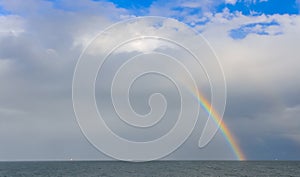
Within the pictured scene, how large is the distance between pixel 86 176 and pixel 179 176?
31.0 metres

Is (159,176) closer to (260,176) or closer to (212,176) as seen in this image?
(212,176)

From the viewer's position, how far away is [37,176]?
126 m

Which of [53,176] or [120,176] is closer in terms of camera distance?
[120,176]

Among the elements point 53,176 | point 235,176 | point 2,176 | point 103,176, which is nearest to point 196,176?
point 235,176

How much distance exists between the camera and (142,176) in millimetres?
119000

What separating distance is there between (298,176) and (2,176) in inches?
3937

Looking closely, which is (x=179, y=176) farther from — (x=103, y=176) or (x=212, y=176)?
(x=103, y=176)

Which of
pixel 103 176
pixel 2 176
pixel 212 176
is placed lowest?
pixel 2 176

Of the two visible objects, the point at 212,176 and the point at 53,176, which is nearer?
the point at 212,176

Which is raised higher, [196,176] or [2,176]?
[196,176]

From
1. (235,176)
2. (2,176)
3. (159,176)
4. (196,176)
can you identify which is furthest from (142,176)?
(2,176)

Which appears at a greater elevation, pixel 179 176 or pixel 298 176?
pixel 298 176

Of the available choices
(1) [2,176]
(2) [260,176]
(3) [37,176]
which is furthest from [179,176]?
(1) [2,176]

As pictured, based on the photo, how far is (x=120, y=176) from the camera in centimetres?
11950
